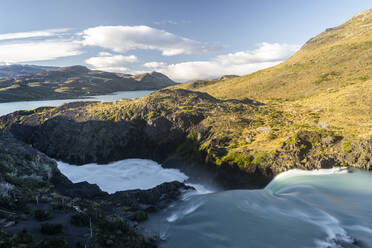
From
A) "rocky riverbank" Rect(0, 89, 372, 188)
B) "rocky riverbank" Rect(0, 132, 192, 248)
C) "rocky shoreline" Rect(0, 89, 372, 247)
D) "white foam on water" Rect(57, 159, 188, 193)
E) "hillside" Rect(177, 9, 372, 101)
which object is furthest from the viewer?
"hillside" Rect(177, 9, 372, 101)

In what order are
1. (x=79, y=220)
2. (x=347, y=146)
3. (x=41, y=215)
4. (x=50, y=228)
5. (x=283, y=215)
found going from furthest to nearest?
(x=347, y=146)
(x=283, y=215)
(x=79, y=220)
(x=41, y=215)
(x=50, y=228)

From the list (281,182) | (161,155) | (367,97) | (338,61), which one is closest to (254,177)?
(281,182)

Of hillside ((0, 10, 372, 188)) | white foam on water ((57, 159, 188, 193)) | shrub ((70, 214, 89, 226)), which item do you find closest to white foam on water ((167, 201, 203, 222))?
Result: shrub ((70, 214, 89, 226))

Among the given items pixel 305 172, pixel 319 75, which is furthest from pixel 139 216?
pixel 319 75

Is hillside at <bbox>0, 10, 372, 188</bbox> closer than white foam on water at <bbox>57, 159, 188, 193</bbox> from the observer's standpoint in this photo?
Yes

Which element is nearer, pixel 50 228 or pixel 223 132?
pixel 50 228

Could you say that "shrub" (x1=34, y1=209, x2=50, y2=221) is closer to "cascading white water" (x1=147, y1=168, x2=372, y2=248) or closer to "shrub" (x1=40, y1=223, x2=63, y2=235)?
"shrub" (x1=40, y1=223, x2=63, y2=235)

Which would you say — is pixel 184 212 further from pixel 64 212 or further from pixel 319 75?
pixel 319 75

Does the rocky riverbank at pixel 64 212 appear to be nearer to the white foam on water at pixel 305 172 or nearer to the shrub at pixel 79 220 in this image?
the shrub at pixel 79 220

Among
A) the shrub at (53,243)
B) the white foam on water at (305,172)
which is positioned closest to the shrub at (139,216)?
the shrub at (53,243)
